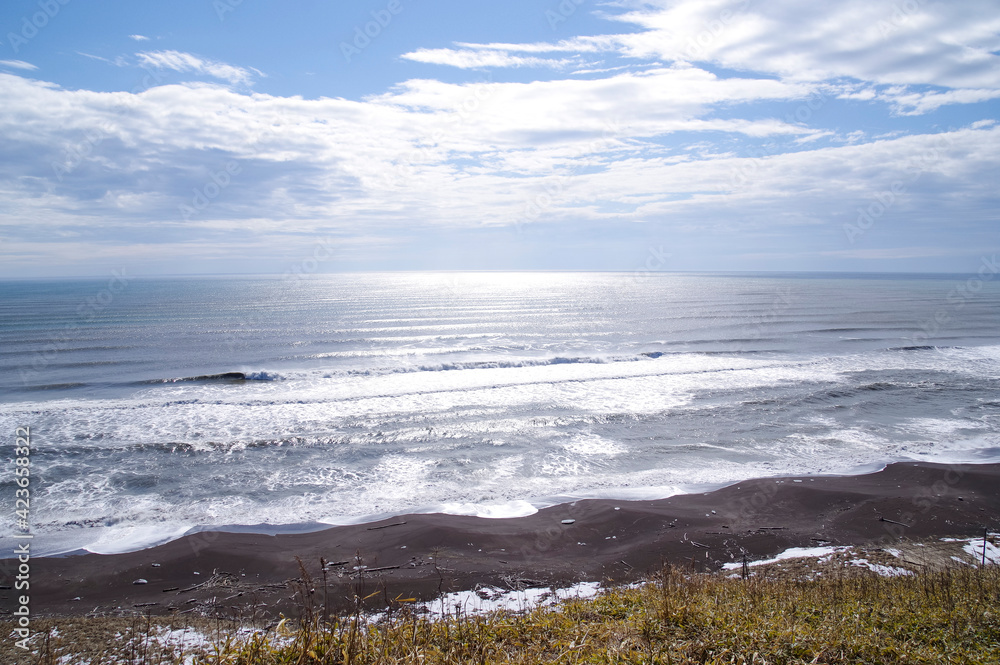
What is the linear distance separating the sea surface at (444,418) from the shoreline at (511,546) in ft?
2.72

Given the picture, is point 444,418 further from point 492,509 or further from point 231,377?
point 231,377

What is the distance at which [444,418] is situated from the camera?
2020cm

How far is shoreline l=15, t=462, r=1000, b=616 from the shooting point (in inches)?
350

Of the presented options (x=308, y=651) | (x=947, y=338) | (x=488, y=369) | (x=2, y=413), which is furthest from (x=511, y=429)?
(x=947, y=338)

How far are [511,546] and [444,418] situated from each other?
33.2 ft

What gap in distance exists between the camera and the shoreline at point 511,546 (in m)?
8.89

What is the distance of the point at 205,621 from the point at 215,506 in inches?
209

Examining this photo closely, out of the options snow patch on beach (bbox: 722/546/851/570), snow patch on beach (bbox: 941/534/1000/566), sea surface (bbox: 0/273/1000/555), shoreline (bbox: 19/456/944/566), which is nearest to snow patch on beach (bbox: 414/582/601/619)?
snow patch on beach (bbox: 722/546/851/570)

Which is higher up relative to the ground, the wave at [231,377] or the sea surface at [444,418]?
the wave at [231,377]

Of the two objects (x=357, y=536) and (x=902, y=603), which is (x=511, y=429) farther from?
(x=902, y=603)

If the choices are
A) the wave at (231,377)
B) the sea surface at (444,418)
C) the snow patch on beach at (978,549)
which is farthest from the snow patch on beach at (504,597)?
the wave at (231,377)

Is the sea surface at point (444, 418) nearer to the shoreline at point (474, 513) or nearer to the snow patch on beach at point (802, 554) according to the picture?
the shoreline at point (474, 513)

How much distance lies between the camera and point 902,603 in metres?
5.82

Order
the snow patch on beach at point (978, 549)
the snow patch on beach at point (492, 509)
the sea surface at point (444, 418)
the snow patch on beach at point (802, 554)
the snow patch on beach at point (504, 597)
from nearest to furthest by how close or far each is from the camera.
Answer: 1. the snow patch on beach at point (504, 597)
2. the snow patch on beach at point (978, 549)
3. the snow patch on beach at point (802, 554)
4. the snow patch on beach at point (492, 509)
5. the sea surface at point (444, 418)
